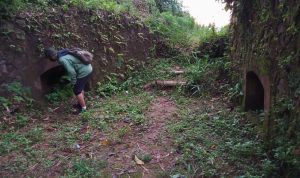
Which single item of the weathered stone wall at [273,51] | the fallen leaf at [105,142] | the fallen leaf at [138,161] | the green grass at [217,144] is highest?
the weathered stone wall at [273,51]

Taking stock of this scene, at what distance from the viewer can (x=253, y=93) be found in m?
8.04

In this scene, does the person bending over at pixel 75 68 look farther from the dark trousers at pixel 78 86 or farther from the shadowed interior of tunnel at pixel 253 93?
the shadowed interior of tunnel at pixel 253 93

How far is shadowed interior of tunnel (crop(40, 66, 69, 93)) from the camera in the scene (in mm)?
9305

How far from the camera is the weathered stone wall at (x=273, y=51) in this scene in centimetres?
540

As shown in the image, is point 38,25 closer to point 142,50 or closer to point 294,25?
point 142,50

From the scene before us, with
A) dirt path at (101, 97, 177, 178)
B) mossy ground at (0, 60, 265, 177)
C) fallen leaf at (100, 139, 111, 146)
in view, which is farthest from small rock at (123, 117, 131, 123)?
fallen leaf at (100, 139, 111, 146)

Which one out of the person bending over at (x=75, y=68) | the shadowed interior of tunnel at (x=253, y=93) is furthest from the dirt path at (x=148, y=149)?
the shadowed interior of tunnel at (x=253, y=93)

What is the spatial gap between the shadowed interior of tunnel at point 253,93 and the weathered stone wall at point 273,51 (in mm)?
21

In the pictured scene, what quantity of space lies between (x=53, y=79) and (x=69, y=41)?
3.41 feet

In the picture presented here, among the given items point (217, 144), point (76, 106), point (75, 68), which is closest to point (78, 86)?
point (75, 68)

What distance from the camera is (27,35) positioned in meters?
8.80

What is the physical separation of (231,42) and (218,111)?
2.29 m

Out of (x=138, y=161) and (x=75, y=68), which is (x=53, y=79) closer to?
(x=75, y=68)

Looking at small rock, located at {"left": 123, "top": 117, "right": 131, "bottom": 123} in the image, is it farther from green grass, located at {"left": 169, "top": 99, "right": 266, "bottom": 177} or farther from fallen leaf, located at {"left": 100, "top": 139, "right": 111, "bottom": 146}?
fallen leaf, located at {"left": 100, "top": 139, "right": 111, "bottom": 146}
